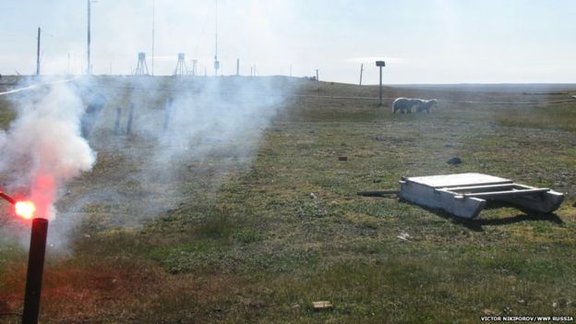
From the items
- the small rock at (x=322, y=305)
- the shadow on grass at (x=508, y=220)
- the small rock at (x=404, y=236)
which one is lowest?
the small rock at (x=322, y=305)

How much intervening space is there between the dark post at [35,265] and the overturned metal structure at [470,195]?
326 inches

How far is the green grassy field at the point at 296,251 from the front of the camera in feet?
22.7

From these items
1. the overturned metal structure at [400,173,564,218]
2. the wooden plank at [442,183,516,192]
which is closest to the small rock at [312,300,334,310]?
the overturned metal structure at [400,173,564,218]

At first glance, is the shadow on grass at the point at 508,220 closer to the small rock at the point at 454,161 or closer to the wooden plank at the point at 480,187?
the wooden plank at the point at 480,187

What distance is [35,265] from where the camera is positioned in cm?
525

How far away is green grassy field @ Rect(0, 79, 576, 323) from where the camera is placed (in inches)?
272

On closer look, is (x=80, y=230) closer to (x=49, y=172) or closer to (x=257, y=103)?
(x=49, y=172)

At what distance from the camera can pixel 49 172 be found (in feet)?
41.9

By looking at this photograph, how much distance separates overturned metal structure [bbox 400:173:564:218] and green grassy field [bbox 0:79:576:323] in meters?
0.32

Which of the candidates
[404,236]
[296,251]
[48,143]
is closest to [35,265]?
[296,251]

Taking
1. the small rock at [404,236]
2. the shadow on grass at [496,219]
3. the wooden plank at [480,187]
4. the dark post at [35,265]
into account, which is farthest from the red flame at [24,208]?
the wooden plank at [480,187]

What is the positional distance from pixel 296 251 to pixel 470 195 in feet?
14.7

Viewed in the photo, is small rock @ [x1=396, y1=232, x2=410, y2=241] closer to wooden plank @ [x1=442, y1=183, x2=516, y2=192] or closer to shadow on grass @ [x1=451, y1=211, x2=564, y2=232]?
shadow on grass @ [x1=451, y1=211, x2=564, y2=232]

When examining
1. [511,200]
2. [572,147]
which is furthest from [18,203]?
[572,147]
